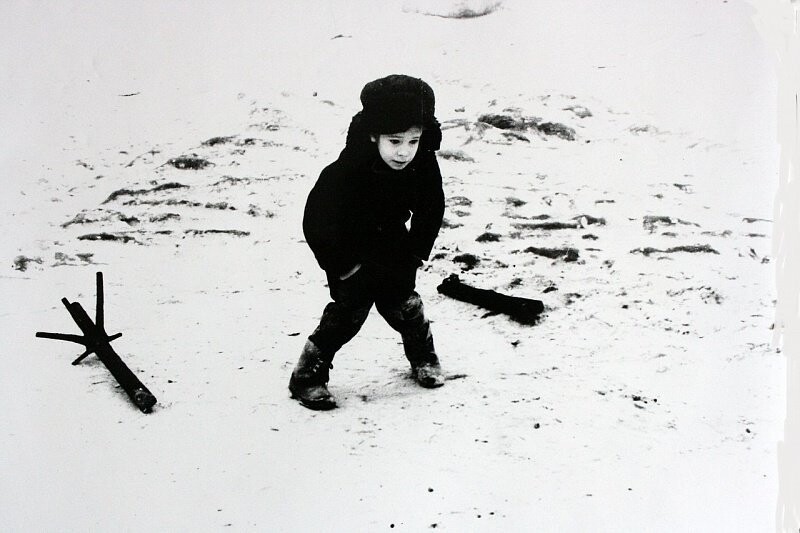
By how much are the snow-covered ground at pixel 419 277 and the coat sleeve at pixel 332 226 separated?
39 cm

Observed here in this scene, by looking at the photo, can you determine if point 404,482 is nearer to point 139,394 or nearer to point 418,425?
point 418,425

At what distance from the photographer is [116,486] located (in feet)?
4.84

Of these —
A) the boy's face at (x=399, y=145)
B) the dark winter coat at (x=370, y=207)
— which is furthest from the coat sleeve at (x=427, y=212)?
the boy's face at (x=399, y=145)

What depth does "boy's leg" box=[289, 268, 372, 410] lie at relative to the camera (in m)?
1.67

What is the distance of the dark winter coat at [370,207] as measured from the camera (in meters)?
1.59

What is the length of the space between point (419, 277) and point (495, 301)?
1.16ft

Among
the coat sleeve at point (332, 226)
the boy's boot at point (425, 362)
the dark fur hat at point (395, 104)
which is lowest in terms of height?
the boy's boot at point (425, 362)

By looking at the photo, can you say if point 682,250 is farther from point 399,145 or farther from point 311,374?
point 311,374

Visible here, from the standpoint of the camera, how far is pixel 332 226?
1584 millimetres

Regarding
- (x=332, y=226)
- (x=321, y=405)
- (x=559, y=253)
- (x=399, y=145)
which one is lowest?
(x=321, y=405)

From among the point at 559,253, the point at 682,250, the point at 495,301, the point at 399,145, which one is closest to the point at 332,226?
the point at 399,145

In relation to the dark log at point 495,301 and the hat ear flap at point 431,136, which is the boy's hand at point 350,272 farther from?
the dark log at point 495,301

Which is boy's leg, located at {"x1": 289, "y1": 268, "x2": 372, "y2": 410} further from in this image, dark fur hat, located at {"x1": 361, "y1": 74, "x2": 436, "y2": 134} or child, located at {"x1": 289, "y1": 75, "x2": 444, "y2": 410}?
dark fur hat, located at {"x1": 361, "y1": 74, "x2": 436, "y2": 134}

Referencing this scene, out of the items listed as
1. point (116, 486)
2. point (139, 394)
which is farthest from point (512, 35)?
point (116, 486)
